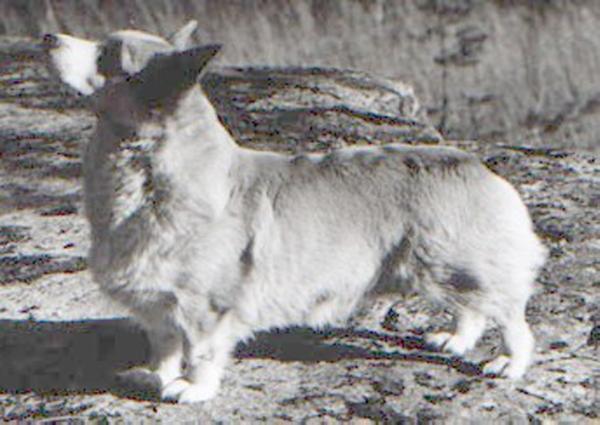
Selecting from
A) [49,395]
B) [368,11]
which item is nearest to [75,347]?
[49,395]

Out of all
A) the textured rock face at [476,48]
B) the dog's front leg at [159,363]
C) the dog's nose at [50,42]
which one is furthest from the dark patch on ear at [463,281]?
the textured rock face at [476,48]

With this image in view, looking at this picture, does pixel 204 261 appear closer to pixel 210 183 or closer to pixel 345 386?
pixel 210 183

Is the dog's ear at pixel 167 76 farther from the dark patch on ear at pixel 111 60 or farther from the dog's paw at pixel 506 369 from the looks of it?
the dog's paw at pixel 506 369

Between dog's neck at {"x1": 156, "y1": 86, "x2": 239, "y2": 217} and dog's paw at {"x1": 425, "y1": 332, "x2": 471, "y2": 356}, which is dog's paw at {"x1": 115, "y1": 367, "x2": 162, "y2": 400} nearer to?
dog's neck at {"x1": 156, "y1": 86, "x2": 239, "y2": 217}

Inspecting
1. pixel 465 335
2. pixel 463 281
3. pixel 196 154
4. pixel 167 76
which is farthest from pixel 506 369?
pixel 167 76

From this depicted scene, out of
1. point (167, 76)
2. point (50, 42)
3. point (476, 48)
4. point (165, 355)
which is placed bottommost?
point (476, 48)

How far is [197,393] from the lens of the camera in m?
3.90

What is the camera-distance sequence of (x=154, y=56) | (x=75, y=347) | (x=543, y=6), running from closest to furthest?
(x=154, y=56) < (x=75, y=347) < (x=543, y=6)

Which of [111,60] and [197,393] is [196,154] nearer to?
[111,60]

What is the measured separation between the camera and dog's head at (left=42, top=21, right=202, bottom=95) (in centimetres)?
368

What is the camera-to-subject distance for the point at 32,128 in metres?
6.62

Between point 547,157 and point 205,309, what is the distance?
9.12 ft

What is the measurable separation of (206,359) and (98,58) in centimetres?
87

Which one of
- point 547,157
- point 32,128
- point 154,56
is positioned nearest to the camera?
point 154,56
